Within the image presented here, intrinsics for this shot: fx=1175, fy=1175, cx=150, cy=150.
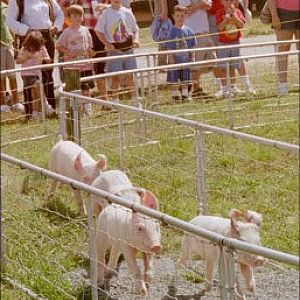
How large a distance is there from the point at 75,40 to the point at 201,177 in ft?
7.50

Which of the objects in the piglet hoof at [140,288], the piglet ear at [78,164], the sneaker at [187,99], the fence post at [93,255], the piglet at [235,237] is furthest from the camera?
the sneaker at [187,99]

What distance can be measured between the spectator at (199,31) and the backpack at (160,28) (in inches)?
4.4

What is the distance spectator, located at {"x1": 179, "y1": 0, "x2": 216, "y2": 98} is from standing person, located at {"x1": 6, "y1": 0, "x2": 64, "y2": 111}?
2.62ft

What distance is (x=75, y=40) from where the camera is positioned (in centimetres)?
678

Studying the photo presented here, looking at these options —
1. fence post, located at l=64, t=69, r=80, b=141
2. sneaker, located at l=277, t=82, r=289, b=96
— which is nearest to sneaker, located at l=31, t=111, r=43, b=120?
fence post, located at l=64, t=69, r=80, b=141

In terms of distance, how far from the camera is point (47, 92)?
21.1 feet

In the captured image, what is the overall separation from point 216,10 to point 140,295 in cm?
221

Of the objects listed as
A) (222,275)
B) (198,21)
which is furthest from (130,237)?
(198,21)

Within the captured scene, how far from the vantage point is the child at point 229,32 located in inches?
213

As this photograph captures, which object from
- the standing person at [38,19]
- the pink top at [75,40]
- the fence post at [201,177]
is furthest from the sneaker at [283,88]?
the pink top at [75,40]

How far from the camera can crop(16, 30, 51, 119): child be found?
241 inches

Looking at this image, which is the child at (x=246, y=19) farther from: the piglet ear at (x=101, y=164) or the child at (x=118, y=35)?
the piglet ear at (x=101, y=164)

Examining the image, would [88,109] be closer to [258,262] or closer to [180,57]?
[180,57]

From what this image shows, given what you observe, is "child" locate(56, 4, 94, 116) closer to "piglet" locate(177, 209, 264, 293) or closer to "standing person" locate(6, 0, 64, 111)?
"standing person" locate(6, 0, 64, 111)
